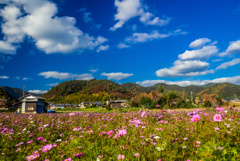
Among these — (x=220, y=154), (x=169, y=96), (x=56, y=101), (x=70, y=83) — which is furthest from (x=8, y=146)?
(x=70, y=83)

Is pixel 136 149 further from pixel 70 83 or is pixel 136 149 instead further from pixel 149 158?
pixel 70 83

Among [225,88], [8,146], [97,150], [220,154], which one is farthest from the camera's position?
[225,88]

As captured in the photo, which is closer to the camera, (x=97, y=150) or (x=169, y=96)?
(x=97, y=150)

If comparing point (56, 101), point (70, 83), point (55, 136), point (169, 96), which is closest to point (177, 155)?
point (55, 136)

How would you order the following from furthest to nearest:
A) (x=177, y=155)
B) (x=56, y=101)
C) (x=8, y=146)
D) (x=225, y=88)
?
(x=225, y=88) → (x=56, y=101) → (x=8, y=146) → (x=177, y=155)

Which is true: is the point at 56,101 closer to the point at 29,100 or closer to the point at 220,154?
the point at 29,100

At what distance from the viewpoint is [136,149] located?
2.57m

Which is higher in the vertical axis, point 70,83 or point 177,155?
point 70,83

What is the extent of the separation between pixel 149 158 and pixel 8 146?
3.35 m

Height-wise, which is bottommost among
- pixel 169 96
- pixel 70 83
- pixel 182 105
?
pixel 182 105

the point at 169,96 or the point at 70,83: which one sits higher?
the point at 70,83

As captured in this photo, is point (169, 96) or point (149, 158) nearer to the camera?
point (149, 158)

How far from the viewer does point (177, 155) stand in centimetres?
243

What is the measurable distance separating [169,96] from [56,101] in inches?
4769
